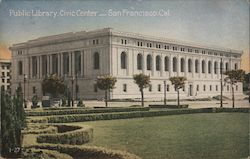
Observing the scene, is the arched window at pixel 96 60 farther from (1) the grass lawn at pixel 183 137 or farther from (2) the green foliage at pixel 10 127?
(2) the green foliage at pixel 10 127

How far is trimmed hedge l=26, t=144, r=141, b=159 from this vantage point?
538cm

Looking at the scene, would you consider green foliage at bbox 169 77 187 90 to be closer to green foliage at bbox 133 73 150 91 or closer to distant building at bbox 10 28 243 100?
distant building at bbox 10 28 243 100

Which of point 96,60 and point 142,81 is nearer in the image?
point 142,81

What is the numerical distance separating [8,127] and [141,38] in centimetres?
236

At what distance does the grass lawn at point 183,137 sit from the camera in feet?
18.8

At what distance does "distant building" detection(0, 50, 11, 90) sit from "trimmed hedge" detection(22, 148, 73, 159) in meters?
0.83

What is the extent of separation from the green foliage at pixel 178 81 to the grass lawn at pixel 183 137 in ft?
1.91

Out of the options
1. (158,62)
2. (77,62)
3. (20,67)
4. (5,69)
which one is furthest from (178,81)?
(5,69)

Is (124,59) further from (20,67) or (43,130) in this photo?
(43,130)

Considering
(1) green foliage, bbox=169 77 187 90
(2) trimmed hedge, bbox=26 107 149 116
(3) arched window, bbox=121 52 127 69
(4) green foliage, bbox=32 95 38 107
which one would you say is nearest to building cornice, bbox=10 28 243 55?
(3) arched window, bbox=121 52 127 69

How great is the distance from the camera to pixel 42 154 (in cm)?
Result: 528

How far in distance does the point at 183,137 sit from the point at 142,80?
4.74 feet

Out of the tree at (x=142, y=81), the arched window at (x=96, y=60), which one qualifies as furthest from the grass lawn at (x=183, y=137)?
the arched window at (x=96, y=60)

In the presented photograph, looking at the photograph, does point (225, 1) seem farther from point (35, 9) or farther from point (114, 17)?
point (35, 9)
